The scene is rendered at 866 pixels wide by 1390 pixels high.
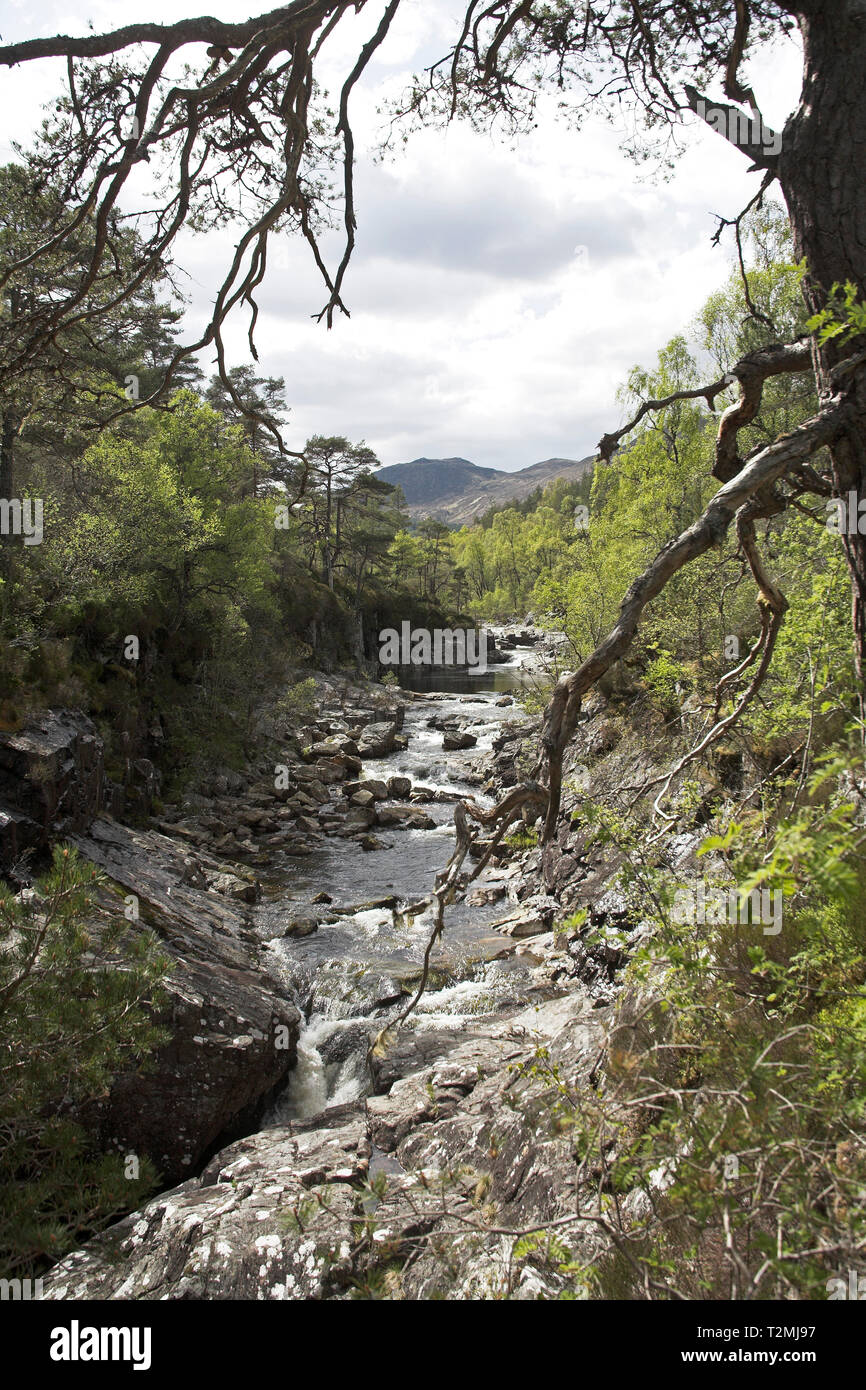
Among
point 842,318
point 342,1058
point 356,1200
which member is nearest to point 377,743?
point 342,1058

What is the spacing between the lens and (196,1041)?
23.2ft

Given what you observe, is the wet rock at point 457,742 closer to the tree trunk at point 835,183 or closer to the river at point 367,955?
the river at point 367,955

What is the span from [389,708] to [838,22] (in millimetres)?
32207

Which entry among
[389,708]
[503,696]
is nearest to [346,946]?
[389,708]

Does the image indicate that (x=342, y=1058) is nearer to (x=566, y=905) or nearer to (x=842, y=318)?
(x=566, y=905)

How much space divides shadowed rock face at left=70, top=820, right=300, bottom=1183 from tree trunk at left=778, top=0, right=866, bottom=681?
488 centimetres

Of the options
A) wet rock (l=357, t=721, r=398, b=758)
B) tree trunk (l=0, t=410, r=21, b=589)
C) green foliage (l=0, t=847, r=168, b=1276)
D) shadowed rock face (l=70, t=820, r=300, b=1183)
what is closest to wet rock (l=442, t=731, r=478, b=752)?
wet rock (l=357, t=721, r=398, b=758)

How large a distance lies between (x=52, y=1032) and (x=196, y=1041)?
322 cm

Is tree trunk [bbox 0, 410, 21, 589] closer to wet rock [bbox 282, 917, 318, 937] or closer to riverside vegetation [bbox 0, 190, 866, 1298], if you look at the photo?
riverside vegetation [bbox 0, 190, 866, 1298]

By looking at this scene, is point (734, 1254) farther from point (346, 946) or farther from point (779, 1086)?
point (346, 946)

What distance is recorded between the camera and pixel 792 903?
4.32 meters

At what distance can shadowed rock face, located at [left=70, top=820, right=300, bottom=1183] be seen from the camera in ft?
20.8

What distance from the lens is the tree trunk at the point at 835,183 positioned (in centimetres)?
283

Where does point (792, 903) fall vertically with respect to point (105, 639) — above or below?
below
